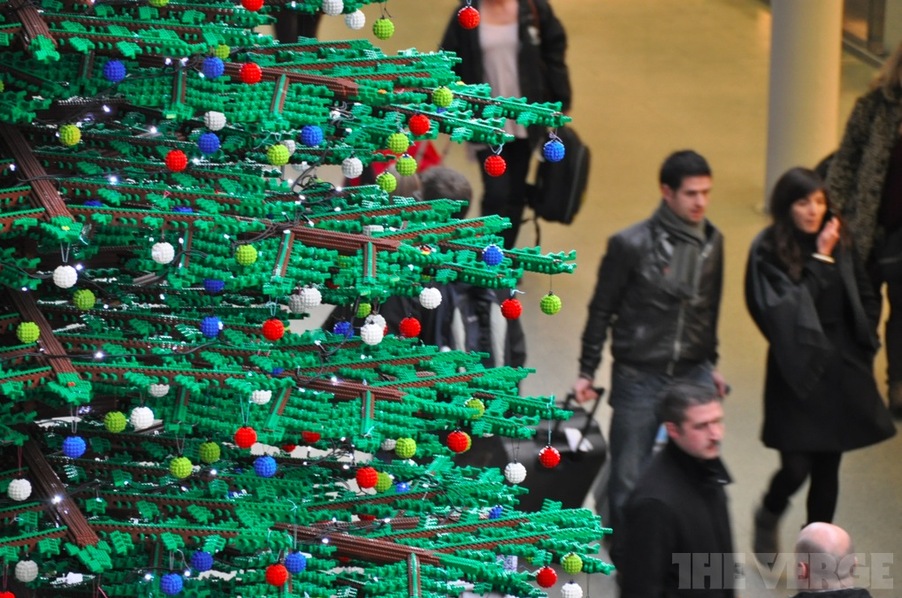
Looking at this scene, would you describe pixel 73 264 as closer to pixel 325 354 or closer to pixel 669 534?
pixel 325 354

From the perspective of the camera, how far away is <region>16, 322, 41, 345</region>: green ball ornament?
4305mm

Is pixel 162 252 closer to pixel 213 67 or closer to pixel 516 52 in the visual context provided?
pixel 213 67

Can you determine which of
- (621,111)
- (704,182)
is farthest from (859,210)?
(621,111)

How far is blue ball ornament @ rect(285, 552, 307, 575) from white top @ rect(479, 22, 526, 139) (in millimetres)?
5130

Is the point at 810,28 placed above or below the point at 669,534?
above

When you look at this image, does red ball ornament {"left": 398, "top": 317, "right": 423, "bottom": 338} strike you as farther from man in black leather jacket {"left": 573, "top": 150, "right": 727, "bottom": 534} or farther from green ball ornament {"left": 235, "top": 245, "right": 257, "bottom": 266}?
man in black leather jacket {"left": 573, "top": 150, "right": 727, "bottom": 534}

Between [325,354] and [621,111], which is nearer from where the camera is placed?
[325,354]

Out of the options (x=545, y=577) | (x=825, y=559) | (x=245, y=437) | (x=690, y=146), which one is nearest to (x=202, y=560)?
(x=245, y=437)

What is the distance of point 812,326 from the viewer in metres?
7.23

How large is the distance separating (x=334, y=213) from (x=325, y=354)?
43 cm

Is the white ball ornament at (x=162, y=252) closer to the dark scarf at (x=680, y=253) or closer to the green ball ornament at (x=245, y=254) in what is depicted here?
the green ball ornament at (x=245, y=254)

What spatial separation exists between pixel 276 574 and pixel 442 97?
145 centimetres

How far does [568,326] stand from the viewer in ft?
34.8

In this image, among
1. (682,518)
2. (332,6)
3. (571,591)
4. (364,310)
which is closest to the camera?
(332,6)
